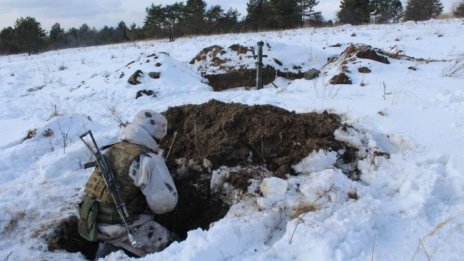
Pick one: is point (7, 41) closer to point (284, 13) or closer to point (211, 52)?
point (284, 13)

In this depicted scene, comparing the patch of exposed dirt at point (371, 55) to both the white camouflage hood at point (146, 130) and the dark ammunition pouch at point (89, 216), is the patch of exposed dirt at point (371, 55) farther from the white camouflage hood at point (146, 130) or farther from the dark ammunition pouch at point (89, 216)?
the dark ammunition pouch at point (89, 216)

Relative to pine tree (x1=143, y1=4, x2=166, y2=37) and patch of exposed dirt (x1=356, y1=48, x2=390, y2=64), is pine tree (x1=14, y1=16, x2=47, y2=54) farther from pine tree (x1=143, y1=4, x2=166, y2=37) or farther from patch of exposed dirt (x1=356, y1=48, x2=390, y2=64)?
patch of exposed dirt (x1=356, y1=48, x2=390, y2=64)

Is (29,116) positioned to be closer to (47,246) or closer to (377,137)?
(47,246)

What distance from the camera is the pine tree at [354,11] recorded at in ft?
110

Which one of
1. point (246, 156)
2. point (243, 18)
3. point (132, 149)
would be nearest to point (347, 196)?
point (246, 156)

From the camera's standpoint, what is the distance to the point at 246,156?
4.55 meters

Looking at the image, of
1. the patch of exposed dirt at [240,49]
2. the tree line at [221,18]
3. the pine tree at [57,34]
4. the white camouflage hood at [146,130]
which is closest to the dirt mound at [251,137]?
the white camouflage hood at [146,130]

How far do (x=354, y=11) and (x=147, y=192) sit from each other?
3385cm

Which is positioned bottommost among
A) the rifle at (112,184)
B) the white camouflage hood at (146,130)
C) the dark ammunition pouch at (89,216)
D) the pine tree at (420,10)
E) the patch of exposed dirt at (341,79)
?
the dark ammunition pouch at (89,216)

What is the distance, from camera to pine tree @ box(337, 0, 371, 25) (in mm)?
33528

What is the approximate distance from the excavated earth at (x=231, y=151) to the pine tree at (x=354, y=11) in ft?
98.9

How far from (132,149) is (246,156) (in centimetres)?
122

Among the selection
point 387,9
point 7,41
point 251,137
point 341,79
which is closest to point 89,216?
point 251,137

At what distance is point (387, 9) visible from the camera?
38562 millimetres
